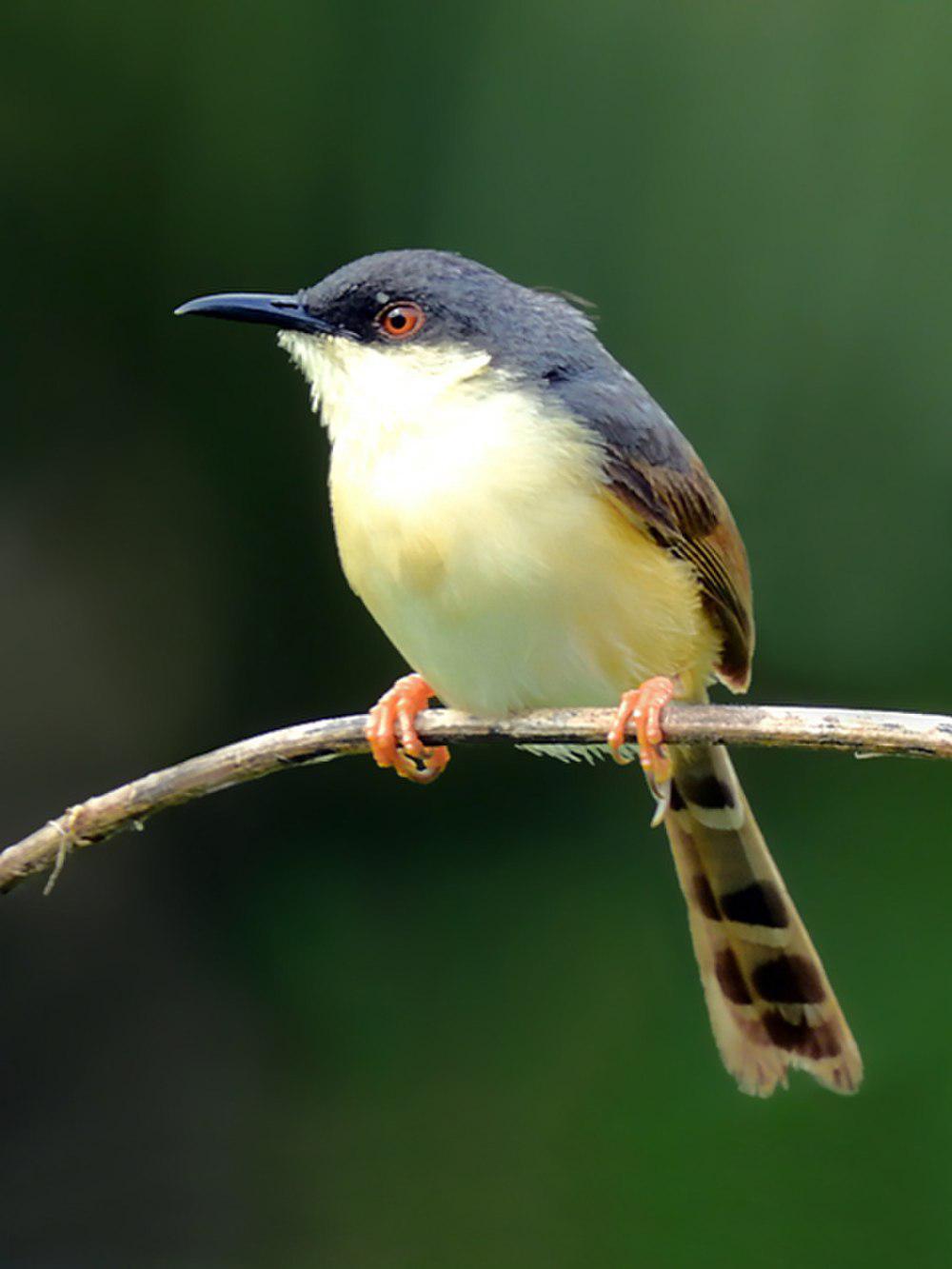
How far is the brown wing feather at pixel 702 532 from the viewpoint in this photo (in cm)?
386

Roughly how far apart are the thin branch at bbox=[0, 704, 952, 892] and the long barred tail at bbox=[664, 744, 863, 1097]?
0.88 m

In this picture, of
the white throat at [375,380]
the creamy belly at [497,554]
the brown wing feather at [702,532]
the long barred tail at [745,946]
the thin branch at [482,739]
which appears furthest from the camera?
the long barred tail at [745,946]

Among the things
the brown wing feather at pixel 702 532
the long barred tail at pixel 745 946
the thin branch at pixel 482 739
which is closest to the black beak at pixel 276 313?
the brown wing feather at pixel 702 532

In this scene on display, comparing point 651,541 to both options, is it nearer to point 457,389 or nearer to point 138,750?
point 457,389

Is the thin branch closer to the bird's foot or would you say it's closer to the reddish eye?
the bird's foot

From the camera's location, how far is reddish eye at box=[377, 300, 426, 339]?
3900 millimetres

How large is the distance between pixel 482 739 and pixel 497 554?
36cm

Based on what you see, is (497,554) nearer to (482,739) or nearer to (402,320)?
(482,739)

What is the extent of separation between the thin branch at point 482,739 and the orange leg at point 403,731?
0.25 metres

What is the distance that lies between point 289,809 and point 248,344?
55.3 inches

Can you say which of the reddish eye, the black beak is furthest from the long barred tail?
the black beak

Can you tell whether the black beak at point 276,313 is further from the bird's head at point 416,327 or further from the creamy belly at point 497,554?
the creamy belly at point 497,554

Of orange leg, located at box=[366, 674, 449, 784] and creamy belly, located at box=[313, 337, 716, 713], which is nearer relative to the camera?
creamy belly, located at box=[313, 337, 716, 713]

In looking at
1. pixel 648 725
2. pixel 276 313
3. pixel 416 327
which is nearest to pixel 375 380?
pixel 416 327
